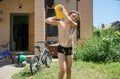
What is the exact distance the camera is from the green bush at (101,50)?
508 inches

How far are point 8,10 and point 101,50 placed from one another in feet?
16.9

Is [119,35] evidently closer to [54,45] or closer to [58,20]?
[54,45]

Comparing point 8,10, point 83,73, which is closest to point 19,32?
point 8,10

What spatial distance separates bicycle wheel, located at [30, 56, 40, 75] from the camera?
9527 mm

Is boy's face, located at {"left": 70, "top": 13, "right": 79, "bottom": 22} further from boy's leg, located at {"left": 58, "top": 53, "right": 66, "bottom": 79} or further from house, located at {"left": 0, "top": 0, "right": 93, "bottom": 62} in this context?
house, located at {"left": 0, "top": 0, "right": 93, "bottom": 62}

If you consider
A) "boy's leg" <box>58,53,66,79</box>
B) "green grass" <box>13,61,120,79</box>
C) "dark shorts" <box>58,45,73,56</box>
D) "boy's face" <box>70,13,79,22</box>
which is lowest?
"green grass" <box>13,61,120,79</box>

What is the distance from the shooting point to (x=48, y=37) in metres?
16.6

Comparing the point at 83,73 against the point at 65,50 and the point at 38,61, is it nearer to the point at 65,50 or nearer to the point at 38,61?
the point at 38,61

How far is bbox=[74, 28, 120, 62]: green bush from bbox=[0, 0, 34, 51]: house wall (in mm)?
3299

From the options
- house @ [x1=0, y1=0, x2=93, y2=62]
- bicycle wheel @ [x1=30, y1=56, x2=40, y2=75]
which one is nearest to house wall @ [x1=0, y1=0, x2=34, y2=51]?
house @ [x1=0, y1=0, x2=93, y2=62]

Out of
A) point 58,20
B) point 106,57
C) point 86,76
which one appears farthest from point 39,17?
point 58,20

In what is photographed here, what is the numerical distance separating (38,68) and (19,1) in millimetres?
5607

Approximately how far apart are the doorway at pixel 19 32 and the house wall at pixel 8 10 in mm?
403

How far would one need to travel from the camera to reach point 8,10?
1470 centimetres
